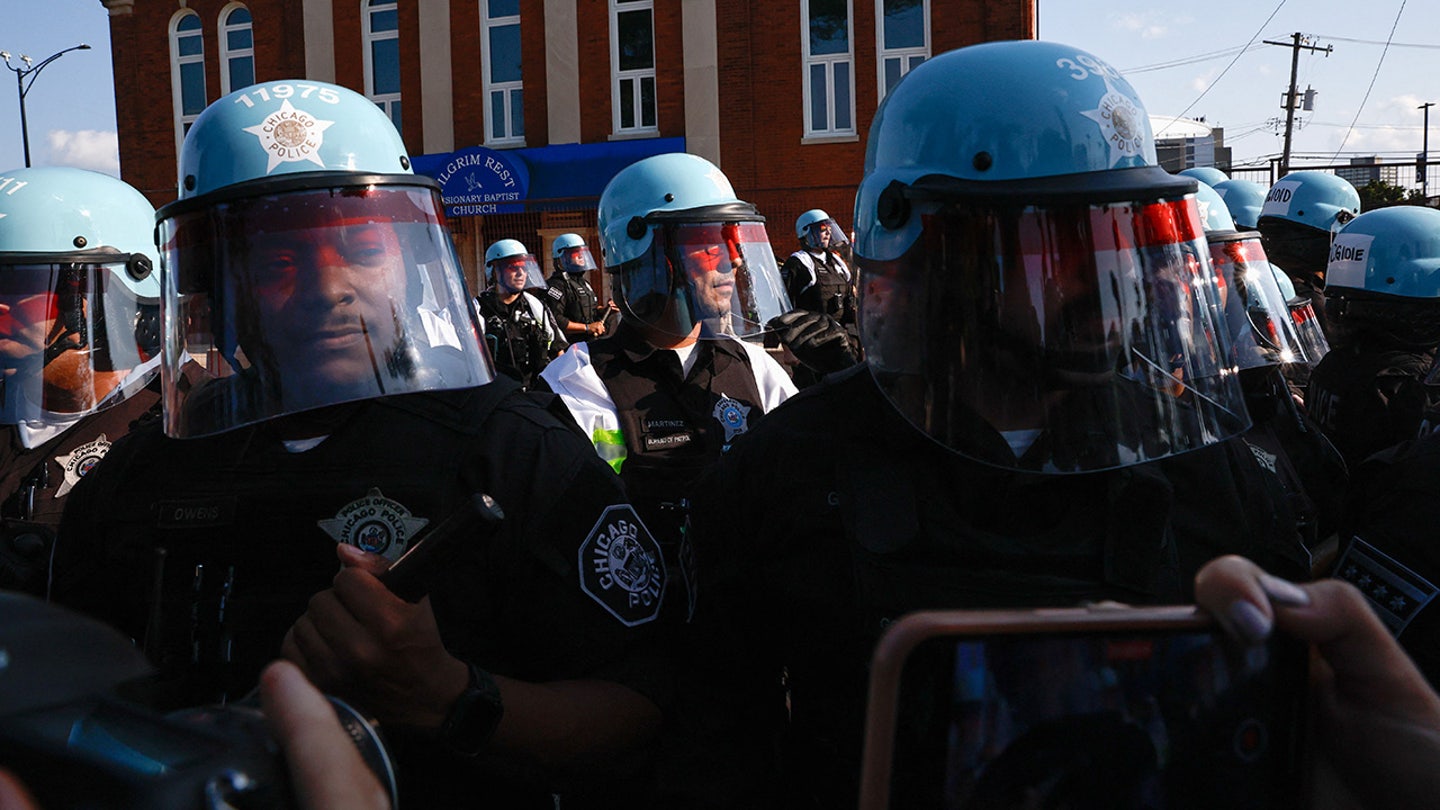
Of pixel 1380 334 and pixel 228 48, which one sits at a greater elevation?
A: pixel 228 48

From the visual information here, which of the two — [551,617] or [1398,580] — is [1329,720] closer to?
[1398,580]

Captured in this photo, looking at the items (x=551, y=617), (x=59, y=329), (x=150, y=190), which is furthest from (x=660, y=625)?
(x=150, y=190)

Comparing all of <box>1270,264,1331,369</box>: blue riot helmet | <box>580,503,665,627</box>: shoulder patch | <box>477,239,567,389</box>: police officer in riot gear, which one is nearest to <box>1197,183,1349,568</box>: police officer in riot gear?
Answer: <box>1270,264,1331,369</box>: blue riot helmet

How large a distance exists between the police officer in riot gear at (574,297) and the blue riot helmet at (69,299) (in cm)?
644

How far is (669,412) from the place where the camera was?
146 inches

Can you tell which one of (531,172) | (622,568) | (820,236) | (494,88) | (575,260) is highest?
(494,88)

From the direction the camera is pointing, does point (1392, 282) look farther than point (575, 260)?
No

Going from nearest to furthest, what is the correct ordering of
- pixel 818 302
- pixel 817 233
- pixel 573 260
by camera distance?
pixel 818 302 → pixel 817 233 → pixel 573 260

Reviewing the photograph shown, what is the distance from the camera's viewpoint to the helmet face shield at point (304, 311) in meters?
1.80

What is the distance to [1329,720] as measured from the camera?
0.95 meters

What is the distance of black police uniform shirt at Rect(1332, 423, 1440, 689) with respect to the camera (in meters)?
1.67

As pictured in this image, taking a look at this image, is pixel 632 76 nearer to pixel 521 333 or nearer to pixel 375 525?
pixel 521 333

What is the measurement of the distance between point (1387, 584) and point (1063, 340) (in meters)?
0.65

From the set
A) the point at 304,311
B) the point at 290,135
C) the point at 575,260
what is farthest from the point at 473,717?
the point at 575,260
